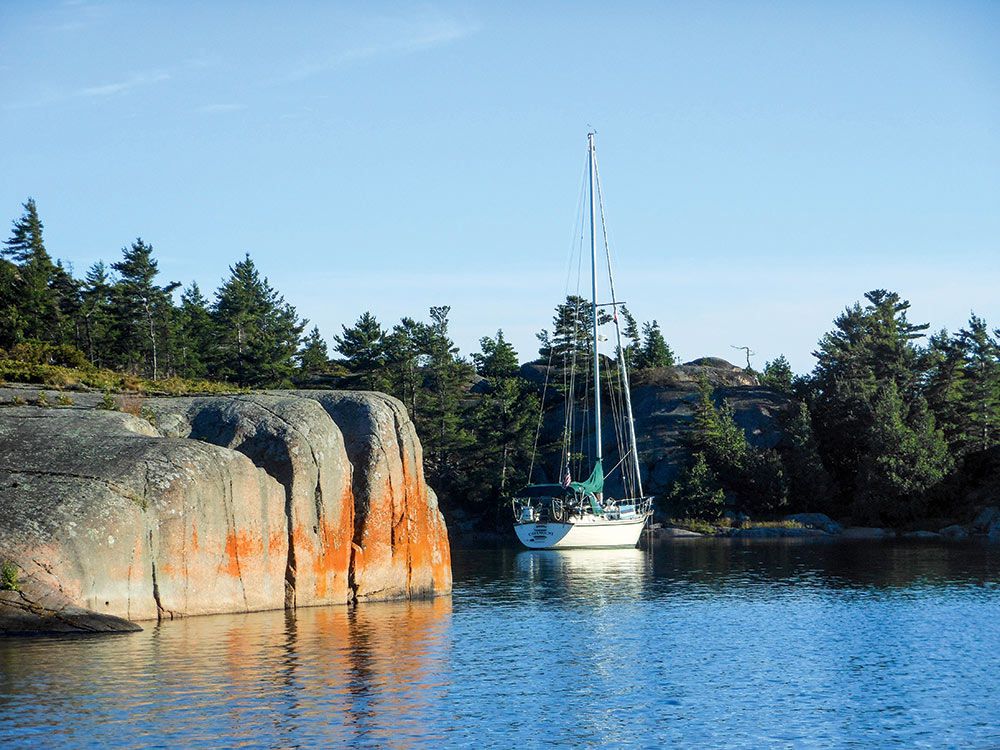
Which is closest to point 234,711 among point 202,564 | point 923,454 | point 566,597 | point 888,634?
point 202,564

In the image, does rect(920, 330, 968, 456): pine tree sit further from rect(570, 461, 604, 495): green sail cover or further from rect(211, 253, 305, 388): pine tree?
rect(211, 253, 305, 388): pine tree

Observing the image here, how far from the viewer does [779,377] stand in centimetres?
12156

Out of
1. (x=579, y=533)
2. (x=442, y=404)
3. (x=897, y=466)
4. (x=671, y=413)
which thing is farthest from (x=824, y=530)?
(x=442, y=404)

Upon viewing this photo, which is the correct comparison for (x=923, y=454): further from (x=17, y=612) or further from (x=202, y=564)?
(x=17, y=612)

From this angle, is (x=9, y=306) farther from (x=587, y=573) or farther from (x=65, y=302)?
(x=587, y=573)

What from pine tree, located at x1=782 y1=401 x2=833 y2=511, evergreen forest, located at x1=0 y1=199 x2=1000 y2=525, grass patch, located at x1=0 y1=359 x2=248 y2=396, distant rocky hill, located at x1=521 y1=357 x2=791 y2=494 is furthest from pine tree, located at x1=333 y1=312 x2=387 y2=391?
grass patch, located at x1=0 y1=359 x2=248 y2=396

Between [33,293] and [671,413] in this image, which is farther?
[671,413]

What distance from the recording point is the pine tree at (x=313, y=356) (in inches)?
4427

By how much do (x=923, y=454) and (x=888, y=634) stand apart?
6236 centimetres

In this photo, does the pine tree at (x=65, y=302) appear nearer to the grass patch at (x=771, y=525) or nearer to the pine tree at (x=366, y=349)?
the pine tree at (x=366, y=349)

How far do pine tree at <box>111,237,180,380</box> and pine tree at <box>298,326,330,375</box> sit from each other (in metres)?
12.8

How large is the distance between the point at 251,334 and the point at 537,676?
80243mm

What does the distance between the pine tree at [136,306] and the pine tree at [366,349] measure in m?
15.7

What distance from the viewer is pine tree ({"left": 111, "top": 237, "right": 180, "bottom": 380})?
299 ft
